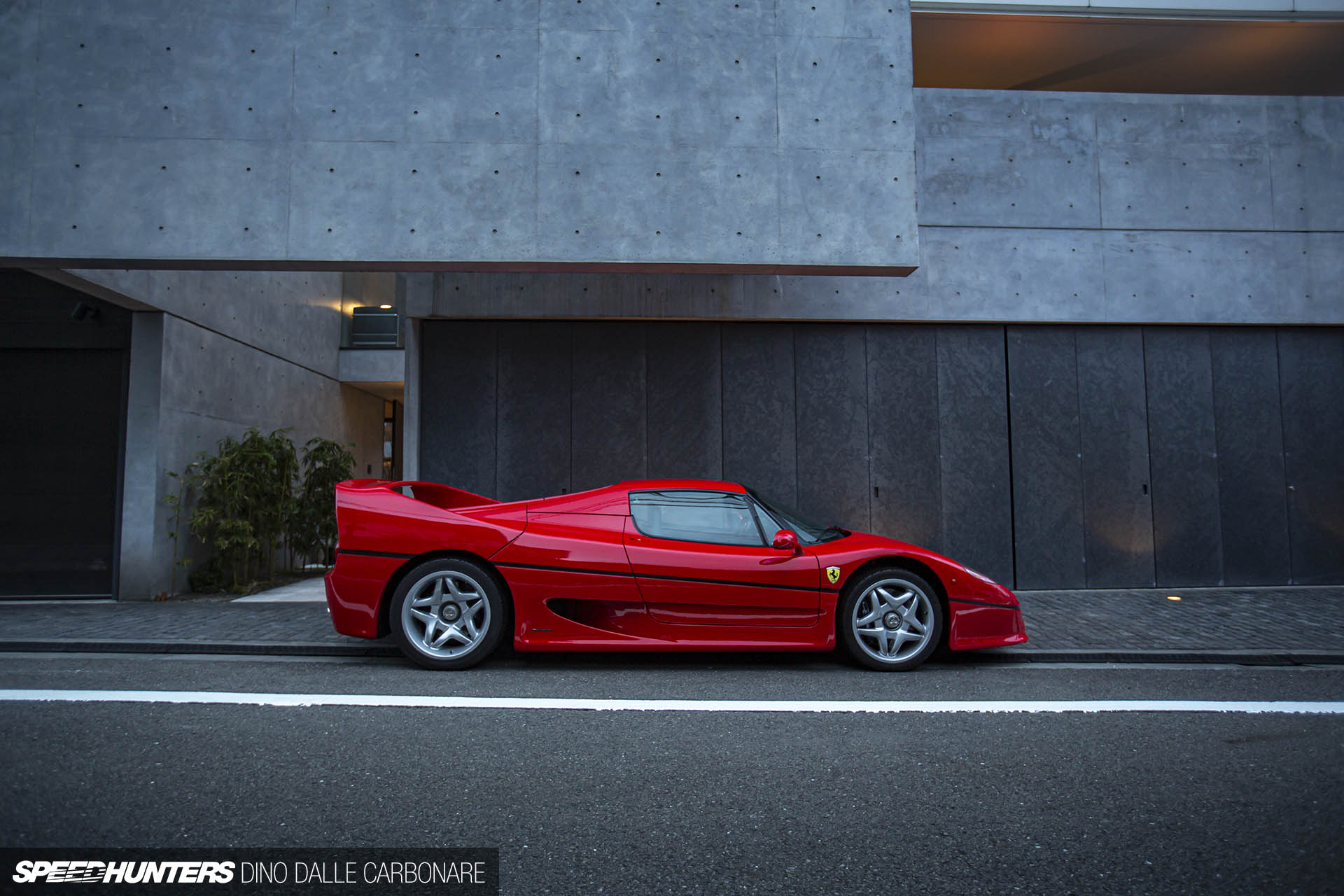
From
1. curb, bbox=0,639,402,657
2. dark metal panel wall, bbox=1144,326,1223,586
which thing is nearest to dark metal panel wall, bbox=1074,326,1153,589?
dark metal panel wall, bbox=1144,326,1223,586

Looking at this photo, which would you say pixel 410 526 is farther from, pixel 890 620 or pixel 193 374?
pixel 193 374

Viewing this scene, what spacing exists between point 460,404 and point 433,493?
328 centimetres

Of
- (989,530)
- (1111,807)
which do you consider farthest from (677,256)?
(1111,807)

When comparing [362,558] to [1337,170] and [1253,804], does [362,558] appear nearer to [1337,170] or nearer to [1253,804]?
[1253,804]

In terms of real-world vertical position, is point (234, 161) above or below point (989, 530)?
above

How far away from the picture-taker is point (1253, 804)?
8.86 ft

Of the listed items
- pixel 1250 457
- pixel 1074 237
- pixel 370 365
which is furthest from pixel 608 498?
pixel 370 365

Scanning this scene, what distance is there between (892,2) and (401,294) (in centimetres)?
591

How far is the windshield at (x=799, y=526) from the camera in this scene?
5137 mm

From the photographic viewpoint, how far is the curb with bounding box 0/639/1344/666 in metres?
5.30

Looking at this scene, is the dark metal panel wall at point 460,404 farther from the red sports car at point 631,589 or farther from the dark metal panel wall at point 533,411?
the red sports car at point 631,589

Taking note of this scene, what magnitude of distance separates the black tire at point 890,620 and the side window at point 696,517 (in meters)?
0.72

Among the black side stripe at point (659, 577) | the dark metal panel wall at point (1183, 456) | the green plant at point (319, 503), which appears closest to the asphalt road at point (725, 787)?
the black side stripe at point (659, 577)

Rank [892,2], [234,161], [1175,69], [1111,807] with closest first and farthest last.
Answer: [1111,807] → [234,161] → [892,2] → [1175,69]
